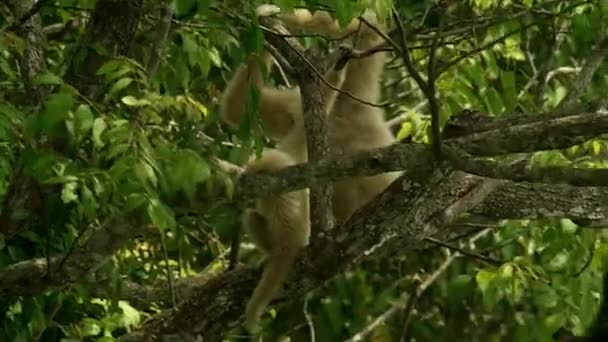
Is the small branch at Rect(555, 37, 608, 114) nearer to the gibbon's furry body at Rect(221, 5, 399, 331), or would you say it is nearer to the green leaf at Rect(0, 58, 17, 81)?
the gibbon's furry body at Rect(221, 5, 399, 331)

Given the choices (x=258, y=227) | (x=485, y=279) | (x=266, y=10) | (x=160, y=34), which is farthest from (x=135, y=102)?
(x=485, y=279)

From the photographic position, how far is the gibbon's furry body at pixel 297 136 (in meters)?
4.05

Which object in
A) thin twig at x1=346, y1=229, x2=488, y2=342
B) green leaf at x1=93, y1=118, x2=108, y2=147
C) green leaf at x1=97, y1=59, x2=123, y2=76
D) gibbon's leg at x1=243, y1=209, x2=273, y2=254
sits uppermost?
green leaf at x1=97, y1=59, x2=123, y2=76

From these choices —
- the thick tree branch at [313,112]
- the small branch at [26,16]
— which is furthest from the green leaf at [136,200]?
the small branch at [26,16]

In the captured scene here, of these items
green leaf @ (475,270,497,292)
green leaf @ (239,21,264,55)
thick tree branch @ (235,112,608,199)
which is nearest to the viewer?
thick tree branch @ (235,112,608,199)

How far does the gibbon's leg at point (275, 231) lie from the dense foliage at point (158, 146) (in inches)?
4.3

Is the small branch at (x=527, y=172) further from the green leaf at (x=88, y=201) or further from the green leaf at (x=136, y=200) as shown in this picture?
the green leaf at (x=88, y=201)

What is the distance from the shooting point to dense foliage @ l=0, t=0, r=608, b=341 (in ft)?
9.99

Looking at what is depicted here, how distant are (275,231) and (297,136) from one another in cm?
44

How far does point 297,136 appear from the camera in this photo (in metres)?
4.45

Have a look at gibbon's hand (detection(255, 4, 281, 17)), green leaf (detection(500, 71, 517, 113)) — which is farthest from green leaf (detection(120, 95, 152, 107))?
green leaf (detection(500, 71, 517, 113))

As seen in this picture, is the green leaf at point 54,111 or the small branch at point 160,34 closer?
the green leaf at point 54,111

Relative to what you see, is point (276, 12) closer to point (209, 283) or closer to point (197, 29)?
point (197, 29)

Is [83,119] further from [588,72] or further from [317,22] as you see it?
[588,72]
